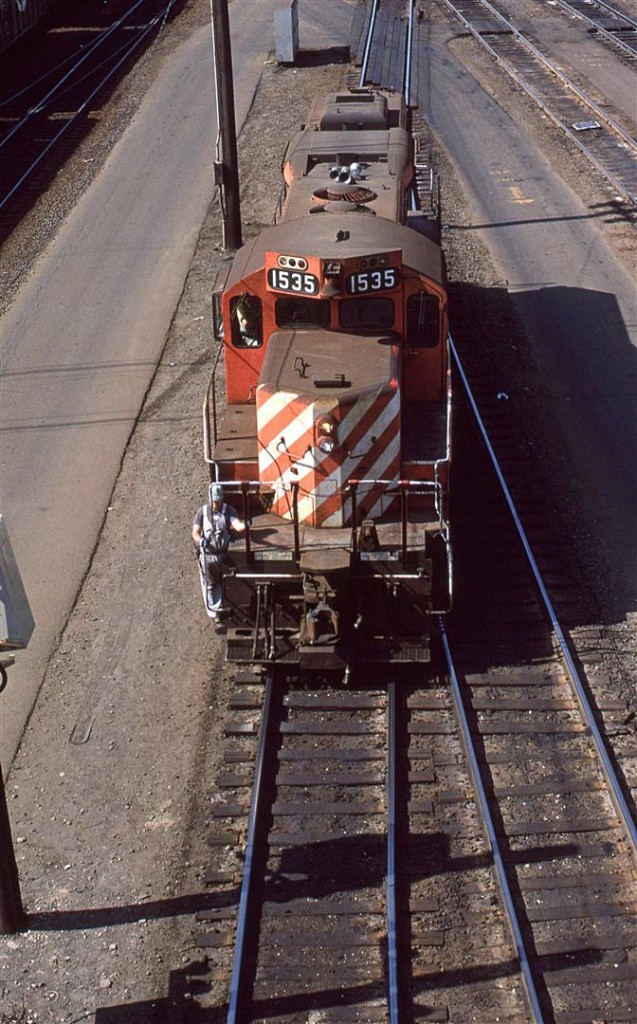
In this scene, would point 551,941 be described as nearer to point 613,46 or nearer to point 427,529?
point 427,529

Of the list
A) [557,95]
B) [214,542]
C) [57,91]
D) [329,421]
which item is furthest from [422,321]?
[57,91]

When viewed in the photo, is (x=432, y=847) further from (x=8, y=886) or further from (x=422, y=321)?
(x=422, y=321)

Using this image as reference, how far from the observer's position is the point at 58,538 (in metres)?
15.1

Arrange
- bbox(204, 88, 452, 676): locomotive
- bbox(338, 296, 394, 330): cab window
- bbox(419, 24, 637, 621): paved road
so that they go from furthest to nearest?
bbox(419, 24, 637, 621): paved road
bbox(338, 296, 394, 330): cab window
bbox(204, 88, 452, 676): locomotive

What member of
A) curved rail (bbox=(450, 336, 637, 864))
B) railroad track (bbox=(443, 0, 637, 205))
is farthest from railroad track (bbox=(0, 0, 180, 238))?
curved rail (bbox=(450, 336, 637, 864))

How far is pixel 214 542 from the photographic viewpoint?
39.1ft

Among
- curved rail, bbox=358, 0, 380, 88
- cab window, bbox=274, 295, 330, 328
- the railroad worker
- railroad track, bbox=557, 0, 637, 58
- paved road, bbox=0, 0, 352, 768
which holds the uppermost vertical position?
cab window, bbox=274, 295, 330, 328

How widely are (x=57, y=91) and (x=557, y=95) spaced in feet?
46.5

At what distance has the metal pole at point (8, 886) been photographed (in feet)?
30.2

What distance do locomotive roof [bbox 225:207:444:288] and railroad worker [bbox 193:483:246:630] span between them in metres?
2.54

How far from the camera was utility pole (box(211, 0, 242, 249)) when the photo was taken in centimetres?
2050

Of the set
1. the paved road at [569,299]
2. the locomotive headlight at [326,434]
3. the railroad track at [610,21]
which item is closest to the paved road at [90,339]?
the locomotive headlight at [326,434]

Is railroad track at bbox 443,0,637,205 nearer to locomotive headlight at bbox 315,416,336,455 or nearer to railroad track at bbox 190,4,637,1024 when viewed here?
locomotive headlight at bbox 315,416,336,455

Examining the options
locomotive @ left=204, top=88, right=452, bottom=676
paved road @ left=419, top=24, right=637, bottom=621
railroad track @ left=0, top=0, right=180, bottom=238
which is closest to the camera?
locomotive @ left=204, top=88, right=452, bottom=676
